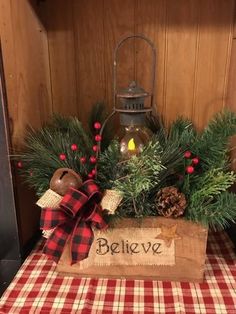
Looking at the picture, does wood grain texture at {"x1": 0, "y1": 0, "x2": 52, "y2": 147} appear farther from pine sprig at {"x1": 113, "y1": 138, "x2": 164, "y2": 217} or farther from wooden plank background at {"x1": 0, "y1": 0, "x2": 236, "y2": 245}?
pine sprig at {"x1": 113, "y1": 138, "x2": 164, "y2": 217}

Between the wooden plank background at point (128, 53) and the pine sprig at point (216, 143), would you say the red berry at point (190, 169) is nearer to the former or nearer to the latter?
the pine sprig at point (216, 143)

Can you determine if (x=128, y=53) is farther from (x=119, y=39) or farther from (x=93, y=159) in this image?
(x=93, y=159)

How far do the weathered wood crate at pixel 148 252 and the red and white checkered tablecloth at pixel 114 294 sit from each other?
21 millimetres

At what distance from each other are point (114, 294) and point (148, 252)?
11cm

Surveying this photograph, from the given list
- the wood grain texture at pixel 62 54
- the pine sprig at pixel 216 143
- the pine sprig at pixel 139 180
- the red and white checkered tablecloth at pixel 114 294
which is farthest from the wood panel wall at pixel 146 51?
the red and white checkered tablecloth at pixel 114 294

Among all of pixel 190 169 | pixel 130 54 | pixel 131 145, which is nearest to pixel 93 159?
pixel 131 145

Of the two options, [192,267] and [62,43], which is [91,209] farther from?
[62,43]

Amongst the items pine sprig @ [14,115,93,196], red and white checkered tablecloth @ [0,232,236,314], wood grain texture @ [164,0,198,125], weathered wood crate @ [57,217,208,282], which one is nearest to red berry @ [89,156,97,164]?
pine sprig @ [14,115,93,196]

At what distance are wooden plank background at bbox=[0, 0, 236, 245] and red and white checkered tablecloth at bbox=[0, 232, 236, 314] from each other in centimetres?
19

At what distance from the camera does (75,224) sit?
0.63m

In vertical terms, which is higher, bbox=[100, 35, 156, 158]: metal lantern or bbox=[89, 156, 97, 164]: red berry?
bbox=[100, 35, 156, 158]: metal lantern

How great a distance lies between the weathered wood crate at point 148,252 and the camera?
25.1 inches

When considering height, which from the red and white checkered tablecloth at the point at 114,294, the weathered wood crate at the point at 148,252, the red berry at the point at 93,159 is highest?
the red berry at the point at 93,159

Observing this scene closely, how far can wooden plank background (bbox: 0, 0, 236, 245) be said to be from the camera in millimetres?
856
